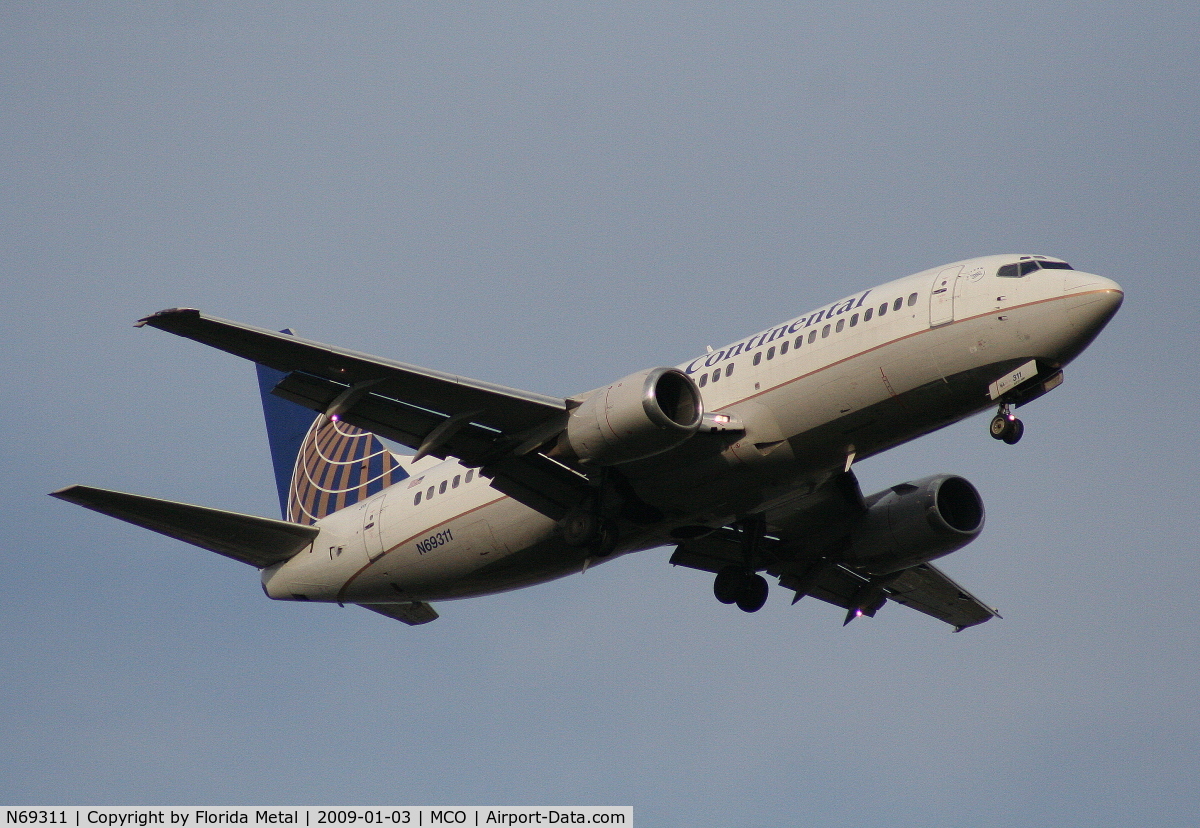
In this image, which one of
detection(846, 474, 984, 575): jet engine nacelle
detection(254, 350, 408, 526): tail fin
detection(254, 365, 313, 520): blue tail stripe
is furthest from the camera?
detection(254, 365, 313, 520): blue tail stripe

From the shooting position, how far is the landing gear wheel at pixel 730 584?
3152cm

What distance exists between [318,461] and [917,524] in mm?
14753

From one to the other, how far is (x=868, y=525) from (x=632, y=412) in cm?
851

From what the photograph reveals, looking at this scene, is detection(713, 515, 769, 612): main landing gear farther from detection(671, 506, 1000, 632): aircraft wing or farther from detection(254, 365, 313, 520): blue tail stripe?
detection(254, 365, 313, 520): blue tail stripe

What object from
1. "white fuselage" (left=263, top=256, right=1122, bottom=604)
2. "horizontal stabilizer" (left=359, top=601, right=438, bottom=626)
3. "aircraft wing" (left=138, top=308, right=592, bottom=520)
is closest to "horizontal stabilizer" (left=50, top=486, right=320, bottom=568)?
"horizontal stabilizer" (left=359, top=601, right=438, bottom=626)

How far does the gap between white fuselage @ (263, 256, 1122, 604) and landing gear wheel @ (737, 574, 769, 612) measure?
2.96m

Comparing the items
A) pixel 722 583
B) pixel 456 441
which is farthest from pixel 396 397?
pixel 722 583

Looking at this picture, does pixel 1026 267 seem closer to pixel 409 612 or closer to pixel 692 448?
pixel 692 448

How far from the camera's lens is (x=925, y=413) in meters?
25.8

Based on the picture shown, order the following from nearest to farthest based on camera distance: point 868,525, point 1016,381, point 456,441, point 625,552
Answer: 1. point 1016,381
2. point 456,441
3. point 625,552
4. point 868,525

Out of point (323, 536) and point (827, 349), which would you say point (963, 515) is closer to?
point (827, 349)

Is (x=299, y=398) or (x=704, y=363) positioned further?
(x=704, y=363)

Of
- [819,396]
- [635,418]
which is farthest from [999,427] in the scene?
[635,418]

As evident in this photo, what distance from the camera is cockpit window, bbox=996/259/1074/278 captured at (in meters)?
25.7
